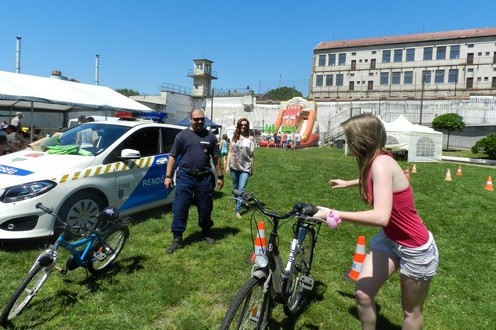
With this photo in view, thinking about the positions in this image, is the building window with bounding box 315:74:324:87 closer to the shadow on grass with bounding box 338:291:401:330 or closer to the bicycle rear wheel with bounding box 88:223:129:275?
the bicycle rear wheel with bounding box 88:223:129:275

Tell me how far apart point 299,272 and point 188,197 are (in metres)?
2.23

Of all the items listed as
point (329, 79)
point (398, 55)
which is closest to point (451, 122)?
point (398, 55)

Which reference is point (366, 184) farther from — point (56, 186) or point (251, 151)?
point (251, 151)

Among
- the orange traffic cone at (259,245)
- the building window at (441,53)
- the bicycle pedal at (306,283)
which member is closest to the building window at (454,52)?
the building window at (441,53)

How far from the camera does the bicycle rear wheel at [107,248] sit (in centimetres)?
407

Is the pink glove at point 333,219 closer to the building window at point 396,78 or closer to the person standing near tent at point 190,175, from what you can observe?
the person standing near tent at point 190,175

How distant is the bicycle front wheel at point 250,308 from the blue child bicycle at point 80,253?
183 centimetres

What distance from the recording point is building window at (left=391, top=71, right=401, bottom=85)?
69.9 meters

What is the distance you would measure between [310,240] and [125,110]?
14536 millimetres

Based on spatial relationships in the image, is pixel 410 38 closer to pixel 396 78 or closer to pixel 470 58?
pixel 396 78

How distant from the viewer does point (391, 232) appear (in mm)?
2594

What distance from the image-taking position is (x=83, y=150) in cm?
573

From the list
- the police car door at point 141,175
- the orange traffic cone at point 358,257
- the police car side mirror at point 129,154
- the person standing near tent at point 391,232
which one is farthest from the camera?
the police car door at point 141,175

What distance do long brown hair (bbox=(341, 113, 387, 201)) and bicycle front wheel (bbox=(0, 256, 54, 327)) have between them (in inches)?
108
